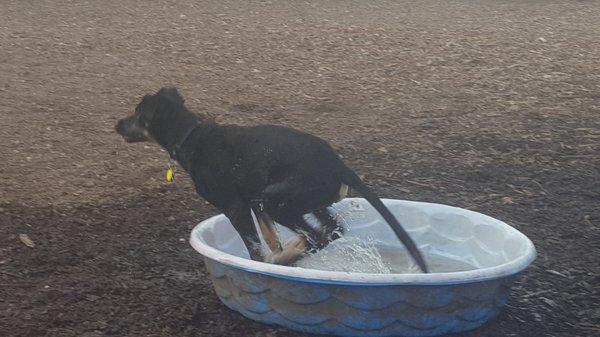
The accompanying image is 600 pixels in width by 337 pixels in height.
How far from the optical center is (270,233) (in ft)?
13.0

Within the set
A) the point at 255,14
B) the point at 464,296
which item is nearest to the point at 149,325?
the point at 464,296

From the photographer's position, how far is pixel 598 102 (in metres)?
7.53

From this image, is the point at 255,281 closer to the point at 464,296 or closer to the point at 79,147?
the point at 464,296

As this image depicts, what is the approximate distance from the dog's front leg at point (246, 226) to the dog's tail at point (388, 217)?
461 millimetres

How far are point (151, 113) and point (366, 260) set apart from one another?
4.26ft

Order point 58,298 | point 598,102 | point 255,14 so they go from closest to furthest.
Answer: point 58,298 → point 598,102 → point 255,14

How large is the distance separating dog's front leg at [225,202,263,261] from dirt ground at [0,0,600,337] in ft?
1.02

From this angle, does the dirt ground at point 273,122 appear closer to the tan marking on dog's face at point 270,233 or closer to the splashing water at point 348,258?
the tan marking on dog's face at point 270,233

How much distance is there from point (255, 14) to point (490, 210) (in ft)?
20.6

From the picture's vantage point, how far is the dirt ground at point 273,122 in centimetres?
408

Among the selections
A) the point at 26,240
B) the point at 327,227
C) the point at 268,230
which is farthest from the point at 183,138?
the point at 26,240

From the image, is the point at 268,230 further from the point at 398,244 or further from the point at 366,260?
the point at 398,244

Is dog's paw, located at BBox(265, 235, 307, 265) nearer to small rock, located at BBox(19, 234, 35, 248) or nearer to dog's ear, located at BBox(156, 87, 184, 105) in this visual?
dog's ear, located at BBox(156, 87, 184, 105)

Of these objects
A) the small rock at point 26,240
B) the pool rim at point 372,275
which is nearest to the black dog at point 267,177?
the pool rim at point 372,275
